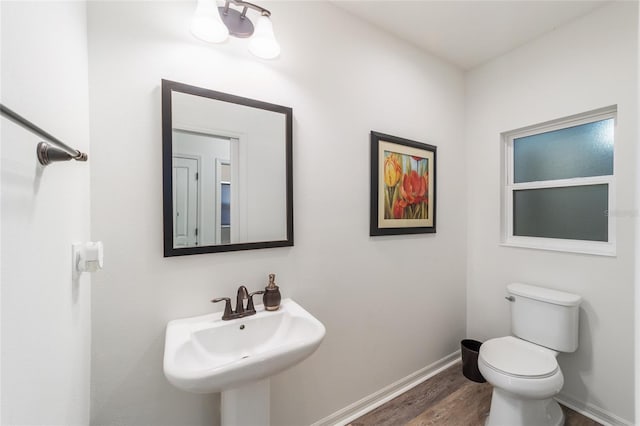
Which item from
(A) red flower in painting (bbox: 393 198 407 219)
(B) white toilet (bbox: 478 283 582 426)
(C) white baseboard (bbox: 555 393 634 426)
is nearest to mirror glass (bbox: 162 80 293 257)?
(A) red flower in painting (bbox: 393 198 407 219)

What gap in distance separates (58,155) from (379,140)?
5.26ft

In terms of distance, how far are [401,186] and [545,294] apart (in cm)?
120

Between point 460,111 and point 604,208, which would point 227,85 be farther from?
point 604,208

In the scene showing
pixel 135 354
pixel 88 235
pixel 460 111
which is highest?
pixel 460 111

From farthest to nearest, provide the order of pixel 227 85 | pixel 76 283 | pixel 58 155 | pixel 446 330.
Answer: pixel 446 330 → pixel 227 85 → pixel 76 283 → pixel 58 155

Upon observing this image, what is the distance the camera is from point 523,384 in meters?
1.43

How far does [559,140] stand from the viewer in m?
1.96

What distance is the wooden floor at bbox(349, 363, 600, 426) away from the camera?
1689 millimetres

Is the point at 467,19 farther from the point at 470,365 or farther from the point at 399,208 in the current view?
the point at 470,365

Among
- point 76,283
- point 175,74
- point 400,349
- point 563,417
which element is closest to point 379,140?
point 175,74

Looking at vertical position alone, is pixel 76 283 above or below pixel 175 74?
below

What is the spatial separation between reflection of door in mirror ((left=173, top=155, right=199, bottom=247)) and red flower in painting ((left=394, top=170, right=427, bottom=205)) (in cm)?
137

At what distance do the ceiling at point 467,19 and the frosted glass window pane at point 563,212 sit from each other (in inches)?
44.8

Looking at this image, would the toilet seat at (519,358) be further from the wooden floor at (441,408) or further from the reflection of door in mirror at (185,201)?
the reflection of door in mirror at (185,201)
